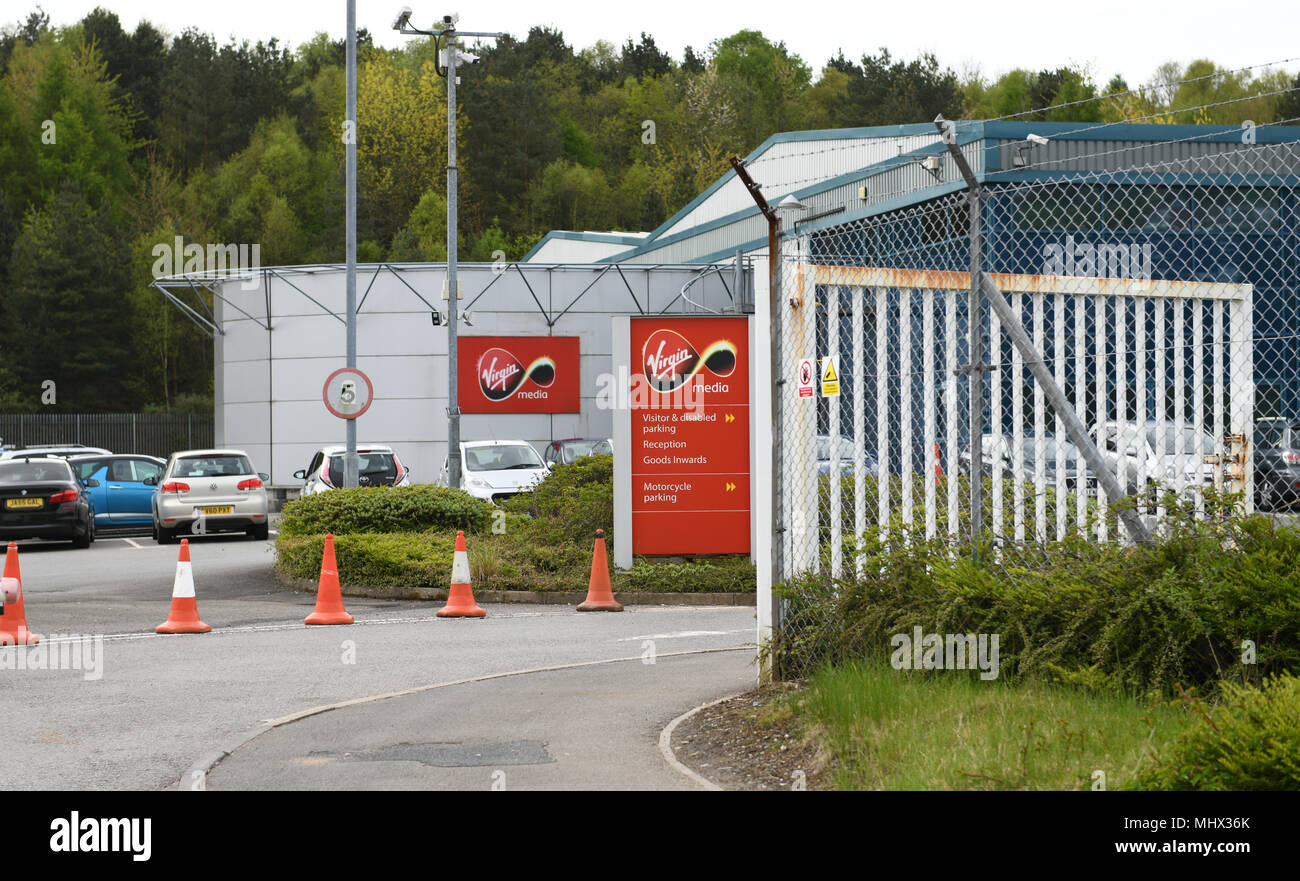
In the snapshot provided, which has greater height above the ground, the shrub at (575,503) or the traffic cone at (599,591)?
the shrub at (575,503)

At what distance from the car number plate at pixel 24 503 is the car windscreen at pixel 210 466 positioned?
2203 mm

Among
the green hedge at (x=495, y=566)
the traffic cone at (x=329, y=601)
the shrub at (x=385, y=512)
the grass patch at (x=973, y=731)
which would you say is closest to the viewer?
the grass patch at (x=973, y=731)

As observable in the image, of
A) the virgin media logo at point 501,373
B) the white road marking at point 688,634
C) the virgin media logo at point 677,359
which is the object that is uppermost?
the virgin media logo at point 501,373

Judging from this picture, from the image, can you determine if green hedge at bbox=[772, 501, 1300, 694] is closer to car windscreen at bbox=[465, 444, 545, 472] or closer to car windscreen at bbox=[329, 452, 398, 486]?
car windscreen at bbox=[465, 444, 545, 472]

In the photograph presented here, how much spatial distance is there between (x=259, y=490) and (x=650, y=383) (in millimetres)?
11380

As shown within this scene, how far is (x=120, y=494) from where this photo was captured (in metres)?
28.3

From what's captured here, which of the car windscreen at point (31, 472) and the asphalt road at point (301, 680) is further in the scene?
the car windscreen at point (31, 472)

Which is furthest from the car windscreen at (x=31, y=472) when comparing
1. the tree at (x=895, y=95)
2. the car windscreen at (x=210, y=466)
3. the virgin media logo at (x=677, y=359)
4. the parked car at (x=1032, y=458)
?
the tree at (x=895, y=95)

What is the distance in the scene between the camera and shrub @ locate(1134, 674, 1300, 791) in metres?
4.96

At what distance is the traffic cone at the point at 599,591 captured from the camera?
15289 millimetres

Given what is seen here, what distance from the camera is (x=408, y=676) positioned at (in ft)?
35.8

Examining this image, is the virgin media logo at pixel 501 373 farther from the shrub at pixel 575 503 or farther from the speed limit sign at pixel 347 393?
the shrub at pixel 575 503

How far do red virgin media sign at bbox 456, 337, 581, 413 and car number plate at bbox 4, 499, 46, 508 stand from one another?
1542cm
